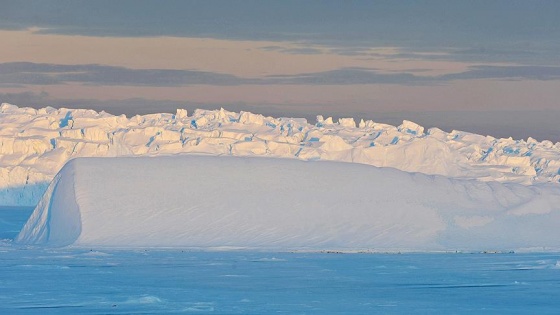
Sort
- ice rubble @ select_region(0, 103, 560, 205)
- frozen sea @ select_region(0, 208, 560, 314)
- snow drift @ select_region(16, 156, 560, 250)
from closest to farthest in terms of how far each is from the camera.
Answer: frozen sea @ select_region(0, 208, 560, 314) → snow drift @ select_region(16, 156, 560, 250) → ice rubble @ select_region(0, 103, 560, 205)

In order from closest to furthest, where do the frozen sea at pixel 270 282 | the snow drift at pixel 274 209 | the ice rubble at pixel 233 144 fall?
the frozen sea at pixel 270 282, the snow drift at pixel 274 209, the ice rubble at pixel 233 144

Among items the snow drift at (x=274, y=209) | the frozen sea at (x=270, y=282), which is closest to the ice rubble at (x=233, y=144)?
the snow drift at (x=274, y=209)

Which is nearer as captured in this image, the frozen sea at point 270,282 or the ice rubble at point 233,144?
the frozen sea at point 270,282

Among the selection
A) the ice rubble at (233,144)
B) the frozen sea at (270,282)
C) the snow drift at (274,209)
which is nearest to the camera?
the frozen sea at (270,282)

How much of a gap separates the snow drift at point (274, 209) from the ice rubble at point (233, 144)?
3576 cm

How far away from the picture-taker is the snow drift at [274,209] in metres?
27.8

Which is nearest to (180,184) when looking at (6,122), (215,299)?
(215,299)

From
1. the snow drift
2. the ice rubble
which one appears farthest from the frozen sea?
the ice rubble

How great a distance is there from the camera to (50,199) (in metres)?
29.4

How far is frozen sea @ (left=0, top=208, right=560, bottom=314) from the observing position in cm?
1788

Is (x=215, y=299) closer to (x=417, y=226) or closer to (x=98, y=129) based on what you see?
(x=417, y=226)

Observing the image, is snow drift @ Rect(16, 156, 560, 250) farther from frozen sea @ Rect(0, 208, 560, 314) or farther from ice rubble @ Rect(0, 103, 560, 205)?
ice rubble @ Rect(0, 103, 560, 205)

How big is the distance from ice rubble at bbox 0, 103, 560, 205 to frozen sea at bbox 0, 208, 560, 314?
41.0 metres

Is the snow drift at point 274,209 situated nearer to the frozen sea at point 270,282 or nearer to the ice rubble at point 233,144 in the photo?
the frozen sea at point 270,282
